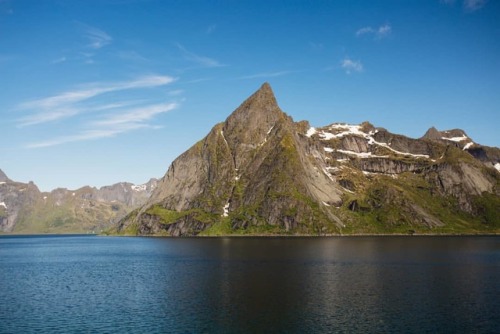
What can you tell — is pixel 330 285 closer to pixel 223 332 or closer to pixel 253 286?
pixel 253 286

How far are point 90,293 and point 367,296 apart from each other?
5905 cm

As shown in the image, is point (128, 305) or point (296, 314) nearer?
point (296, 314)

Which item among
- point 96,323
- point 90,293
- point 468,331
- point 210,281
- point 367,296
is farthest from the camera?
point 210,281

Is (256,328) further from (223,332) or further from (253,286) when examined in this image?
(253,286)

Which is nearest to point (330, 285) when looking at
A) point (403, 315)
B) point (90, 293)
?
point (403, 315)

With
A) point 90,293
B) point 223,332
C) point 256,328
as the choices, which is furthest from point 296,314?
point 90,293

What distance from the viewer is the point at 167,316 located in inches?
2990

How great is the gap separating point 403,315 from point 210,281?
5252 cm

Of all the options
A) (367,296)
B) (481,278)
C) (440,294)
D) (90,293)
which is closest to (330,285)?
(367,296)

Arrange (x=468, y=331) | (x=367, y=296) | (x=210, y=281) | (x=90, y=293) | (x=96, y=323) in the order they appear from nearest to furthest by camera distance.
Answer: (x=468, y=331)
(x=96, y=323)
(x=367, y=296)
(x=90, y=293)
(x=210, y=281)

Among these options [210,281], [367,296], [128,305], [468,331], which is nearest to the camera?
[468,331]

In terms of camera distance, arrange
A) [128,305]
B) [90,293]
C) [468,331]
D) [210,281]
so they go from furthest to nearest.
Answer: [210,281] → [90,293] → [128,305] → [468,331]

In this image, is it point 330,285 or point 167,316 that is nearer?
point 167,316

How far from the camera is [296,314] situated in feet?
249
